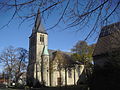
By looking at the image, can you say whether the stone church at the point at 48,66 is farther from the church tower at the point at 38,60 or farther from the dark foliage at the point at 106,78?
the dark foliage at the point at 106,78

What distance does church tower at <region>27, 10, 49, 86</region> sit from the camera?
5629cm

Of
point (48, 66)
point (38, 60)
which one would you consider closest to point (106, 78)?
point (48, 66)

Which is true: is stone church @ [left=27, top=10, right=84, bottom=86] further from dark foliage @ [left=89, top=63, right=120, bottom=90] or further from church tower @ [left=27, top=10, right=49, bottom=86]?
dark foliage @ [left=89, top=63, right=120, bottom=90]

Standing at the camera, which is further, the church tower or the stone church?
the church tower

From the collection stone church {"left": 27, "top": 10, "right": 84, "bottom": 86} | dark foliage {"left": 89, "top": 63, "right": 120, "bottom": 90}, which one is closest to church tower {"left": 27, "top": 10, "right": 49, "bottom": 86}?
stone church {"left": 27, "top": 10, "right": 84, "bottom": 86}

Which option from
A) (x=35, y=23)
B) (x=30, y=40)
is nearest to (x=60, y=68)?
(x=30, y=40)

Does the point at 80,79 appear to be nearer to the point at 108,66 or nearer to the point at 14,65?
the point at 14,65

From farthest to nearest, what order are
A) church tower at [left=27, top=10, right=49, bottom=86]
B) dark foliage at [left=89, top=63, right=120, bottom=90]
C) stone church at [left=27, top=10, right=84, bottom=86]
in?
church tower at [left=27, top=10, right=49, bottom=86] → stone church at [left=27, top=10, right=84, bottom=86] → dark foliage at [left=89, top=63, right=120, bottom=90]

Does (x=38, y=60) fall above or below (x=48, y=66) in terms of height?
above

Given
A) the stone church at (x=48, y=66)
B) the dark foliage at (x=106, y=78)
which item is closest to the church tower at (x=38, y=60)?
the stone church at (x=48, y=66)

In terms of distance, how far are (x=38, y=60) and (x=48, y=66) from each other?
15.1 ft

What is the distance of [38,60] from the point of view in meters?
59.3

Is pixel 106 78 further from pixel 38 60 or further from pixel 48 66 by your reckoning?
pixel 38 60

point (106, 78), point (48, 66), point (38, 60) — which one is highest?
point (38, 60)
